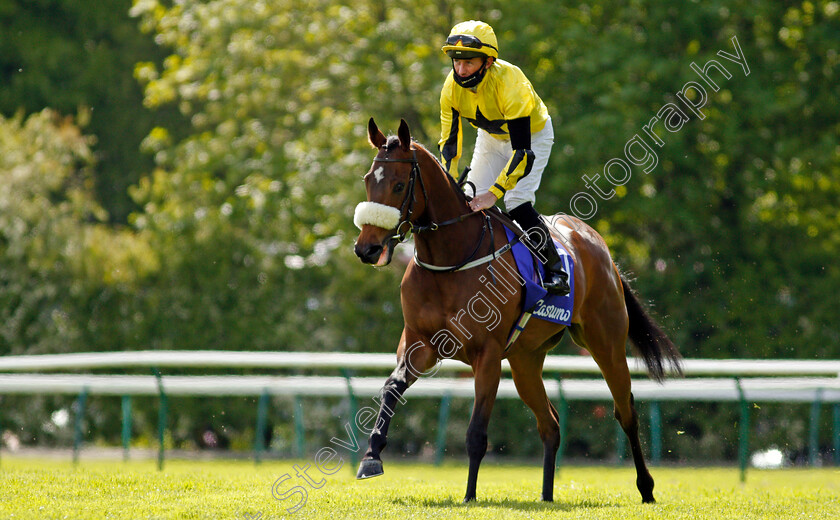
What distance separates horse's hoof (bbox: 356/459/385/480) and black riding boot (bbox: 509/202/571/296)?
5.09ft

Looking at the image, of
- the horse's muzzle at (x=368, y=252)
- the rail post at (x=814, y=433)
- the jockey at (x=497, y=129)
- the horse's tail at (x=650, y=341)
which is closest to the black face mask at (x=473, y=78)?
the jockey at (x=497, y=129)

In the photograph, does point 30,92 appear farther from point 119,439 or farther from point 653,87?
point 653,87

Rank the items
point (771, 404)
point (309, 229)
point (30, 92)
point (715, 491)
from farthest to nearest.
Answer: point (30, 92), point (309, 229), point (771, 404), point (715, 491)

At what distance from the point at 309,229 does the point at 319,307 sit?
1.97 meters

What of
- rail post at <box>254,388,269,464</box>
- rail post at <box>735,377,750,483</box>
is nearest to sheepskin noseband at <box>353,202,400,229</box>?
rail post at <box>735,377,750,483</box>

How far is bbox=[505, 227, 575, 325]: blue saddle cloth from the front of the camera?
5938 mm

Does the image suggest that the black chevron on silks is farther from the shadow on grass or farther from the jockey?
the shadow on grass

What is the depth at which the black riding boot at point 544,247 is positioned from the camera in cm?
612

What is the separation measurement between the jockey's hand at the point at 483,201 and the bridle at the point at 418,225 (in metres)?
0.05

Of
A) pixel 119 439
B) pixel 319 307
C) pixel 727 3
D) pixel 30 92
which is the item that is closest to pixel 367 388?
pixel 319 307

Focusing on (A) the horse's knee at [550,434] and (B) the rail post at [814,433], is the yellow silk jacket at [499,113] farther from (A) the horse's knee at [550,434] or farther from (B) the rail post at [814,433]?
(B) the rail post at [814,433]

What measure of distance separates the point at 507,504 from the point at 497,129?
2.21 meters

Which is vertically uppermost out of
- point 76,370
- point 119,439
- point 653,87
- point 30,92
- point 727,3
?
point 30,92

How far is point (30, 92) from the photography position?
2397cm
